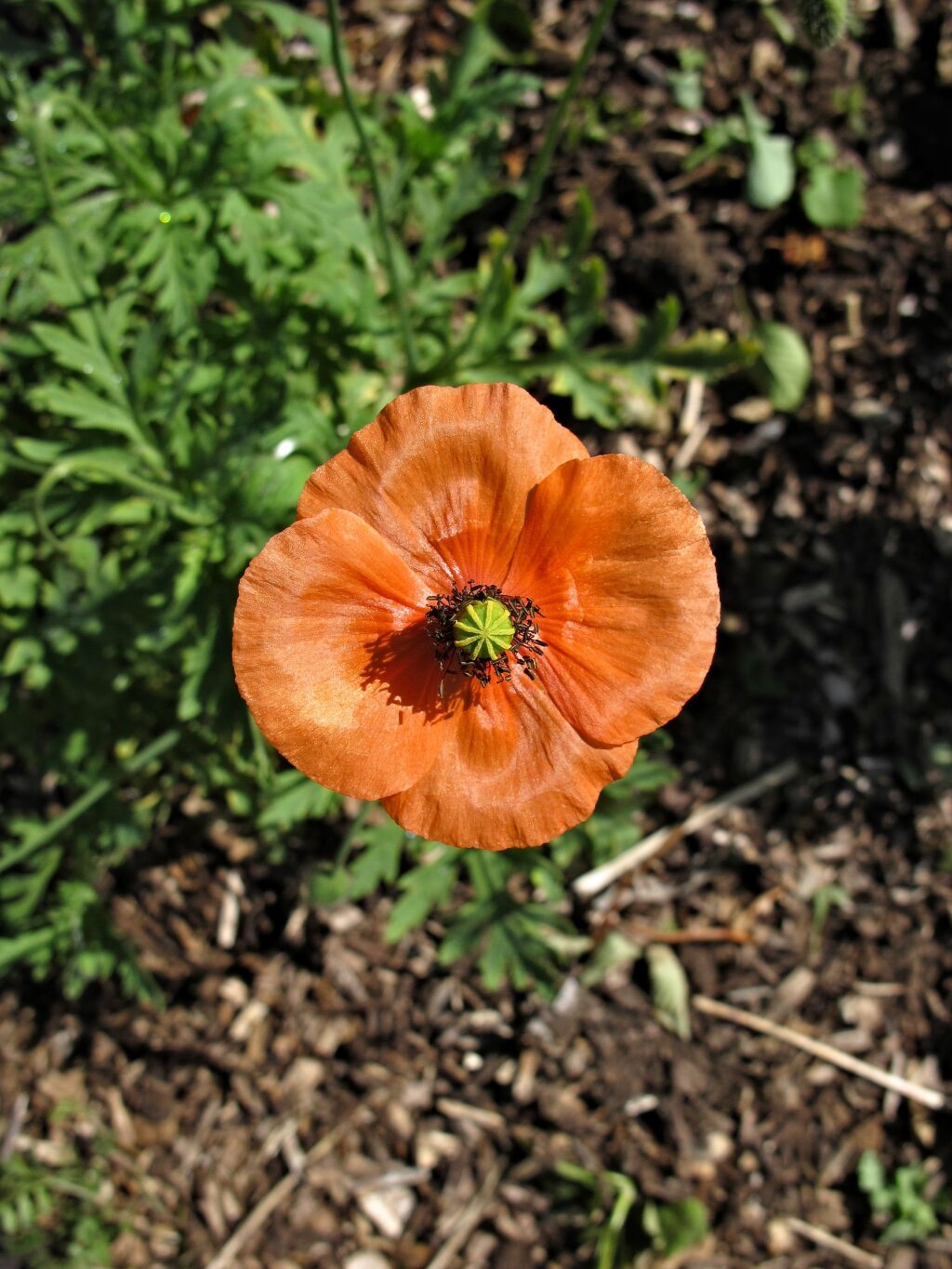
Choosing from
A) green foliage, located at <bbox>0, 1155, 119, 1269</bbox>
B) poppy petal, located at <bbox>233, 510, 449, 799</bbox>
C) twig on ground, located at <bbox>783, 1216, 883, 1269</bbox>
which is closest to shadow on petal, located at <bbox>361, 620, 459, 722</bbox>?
poppy petal, located at <bbox>233, 510, 449, 799</bbox>

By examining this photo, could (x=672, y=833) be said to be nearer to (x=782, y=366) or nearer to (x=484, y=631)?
(x=782, y=366)

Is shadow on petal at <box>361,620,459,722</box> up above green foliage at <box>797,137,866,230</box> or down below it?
above

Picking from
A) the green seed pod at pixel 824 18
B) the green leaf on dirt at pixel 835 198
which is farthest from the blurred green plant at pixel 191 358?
the green leaf on dirt at pixel 835 198

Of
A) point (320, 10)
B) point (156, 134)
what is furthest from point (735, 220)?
point (156, 134)

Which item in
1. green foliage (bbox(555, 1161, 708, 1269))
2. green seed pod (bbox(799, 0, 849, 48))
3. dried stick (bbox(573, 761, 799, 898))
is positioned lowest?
green foliage (bbox(555, 1161, 708, 1269))

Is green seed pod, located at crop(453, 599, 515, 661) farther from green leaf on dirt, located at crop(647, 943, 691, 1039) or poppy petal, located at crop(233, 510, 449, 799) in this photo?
green leaf on dirt, located at crop(647, 943, 691, 1039)

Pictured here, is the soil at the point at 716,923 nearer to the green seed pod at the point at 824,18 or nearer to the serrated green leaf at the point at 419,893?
the serrated green leaf at the point at 419,893
